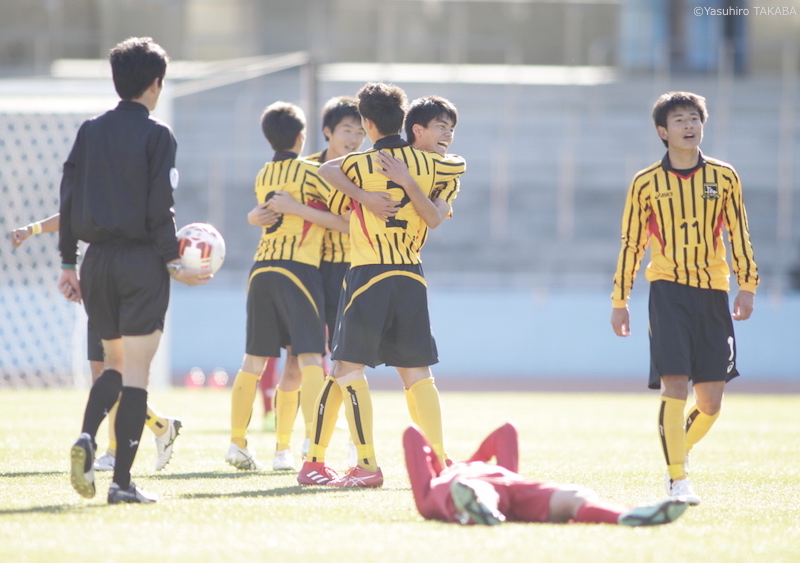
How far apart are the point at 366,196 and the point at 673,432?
6.32 ft

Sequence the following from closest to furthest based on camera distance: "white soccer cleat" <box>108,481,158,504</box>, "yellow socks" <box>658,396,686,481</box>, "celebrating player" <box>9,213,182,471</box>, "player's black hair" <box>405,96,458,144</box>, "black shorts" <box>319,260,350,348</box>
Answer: "white soccer cleat" <box>108,481,158,504</box>
"yellow socks" <box>658,396,686,481</box>
"player's black hair" <box>405,96,458,144</box>
"celebrating player" <box>9,213,182,471</box>
"black shorts" <box>319,260,350,348</box>

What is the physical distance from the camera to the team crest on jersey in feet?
17.0

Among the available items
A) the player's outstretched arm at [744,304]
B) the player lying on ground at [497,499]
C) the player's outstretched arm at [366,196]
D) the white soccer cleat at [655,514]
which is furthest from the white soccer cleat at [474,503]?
the player's outstretched arm at [744,304]

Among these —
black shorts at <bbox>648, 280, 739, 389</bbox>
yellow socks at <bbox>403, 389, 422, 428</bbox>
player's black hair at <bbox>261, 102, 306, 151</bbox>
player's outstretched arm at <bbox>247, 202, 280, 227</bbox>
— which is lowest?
yellow socks at <bbox>403, 389, 422, 428</bbox>

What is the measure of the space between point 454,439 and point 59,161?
888 cm

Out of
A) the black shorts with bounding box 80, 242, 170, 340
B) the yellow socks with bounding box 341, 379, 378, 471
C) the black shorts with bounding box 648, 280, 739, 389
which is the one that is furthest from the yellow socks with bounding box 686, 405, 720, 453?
the black shorts with bounding box 80, 242, 170, 340

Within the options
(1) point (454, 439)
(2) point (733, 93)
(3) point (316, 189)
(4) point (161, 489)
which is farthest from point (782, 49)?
(4) point (161, 489)

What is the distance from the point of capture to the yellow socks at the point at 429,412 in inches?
210

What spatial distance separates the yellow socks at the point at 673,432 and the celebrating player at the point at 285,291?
202 cm

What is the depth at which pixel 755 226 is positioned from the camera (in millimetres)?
21609

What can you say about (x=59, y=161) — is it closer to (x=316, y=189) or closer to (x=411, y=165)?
(x=316, y=189)

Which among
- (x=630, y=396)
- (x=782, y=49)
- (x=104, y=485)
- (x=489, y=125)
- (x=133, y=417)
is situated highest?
(x=782, y=49)

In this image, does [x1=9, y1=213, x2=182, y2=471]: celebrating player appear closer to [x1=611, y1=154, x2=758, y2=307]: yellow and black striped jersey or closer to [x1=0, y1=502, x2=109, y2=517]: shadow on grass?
[x1=0, y1=502, x2=109, y2=517]: shadow on grass

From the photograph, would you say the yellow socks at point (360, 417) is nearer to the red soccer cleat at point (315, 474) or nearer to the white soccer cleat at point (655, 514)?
the red soccer cleat at point (315, 474)
